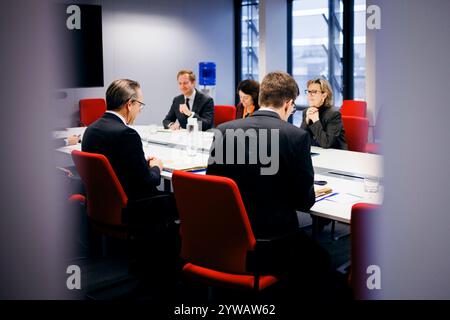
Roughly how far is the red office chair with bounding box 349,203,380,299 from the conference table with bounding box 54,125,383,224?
23cm

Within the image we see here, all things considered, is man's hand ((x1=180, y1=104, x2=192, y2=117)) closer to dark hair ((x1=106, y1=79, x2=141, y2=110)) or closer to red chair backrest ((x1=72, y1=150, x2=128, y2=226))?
dark hair ((x1=106, y1=79, x2=141, y2=110))

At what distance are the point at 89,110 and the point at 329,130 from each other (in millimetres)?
4264

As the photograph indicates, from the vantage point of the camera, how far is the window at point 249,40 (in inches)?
365

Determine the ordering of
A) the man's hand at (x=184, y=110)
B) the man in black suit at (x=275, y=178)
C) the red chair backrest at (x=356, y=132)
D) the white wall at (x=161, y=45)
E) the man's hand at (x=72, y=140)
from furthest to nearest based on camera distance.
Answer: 1. the white wall at (x=161, y=45)
2. the man's hand at (x=184, y=110)
3. the man's hand at (x=72, y=140)
4. the red chair backrest at (x=356, y=132)
5. the man in black suit at (x=275, y=178)

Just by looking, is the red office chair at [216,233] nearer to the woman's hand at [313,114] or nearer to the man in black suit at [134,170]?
the man in black suit at [134,170]

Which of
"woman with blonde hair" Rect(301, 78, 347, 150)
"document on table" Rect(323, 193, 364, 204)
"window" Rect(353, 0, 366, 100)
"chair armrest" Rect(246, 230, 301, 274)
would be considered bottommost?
"chair armrest" Rect(246, 230, 301, 274)

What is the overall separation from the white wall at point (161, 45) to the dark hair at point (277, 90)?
5.22 m

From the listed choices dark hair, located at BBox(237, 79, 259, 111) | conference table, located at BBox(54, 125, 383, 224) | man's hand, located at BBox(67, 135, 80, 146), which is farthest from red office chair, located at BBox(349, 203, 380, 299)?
man's hand, located at BBox(67, 135, 80, 146)

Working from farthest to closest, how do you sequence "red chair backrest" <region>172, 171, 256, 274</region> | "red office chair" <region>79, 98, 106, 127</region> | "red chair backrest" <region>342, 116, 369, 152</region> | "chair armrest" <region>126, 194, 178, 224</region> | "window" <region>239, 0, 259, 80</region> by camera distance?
"window" <region>239, 0, 259, 80</region>
"red office chair" <region>79, 98, 106, 127</region>
"red chair backrest" <region>342, 116, 369, 152</region>
"chair armrest" <region>126, 194, 178, 224</region>
"red chair backrest" <region>172, 171, 256, 274</region>

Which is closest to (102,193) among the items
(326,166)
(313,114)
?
(326,166)

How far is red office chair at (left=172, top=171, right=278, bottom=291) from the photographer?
2.15 metres

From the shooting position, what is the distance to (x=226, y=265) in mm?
2305

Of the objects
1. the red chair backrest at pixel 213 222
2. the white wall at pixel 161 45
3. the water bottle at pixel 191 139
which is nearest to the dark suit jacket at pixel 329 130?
the water bottle at pixel 191 139

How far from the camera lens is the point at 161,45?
8.44 meters
